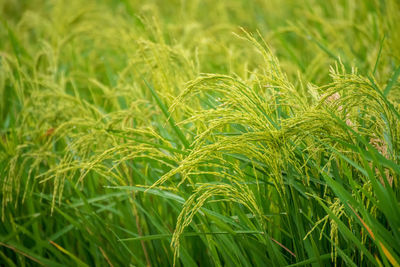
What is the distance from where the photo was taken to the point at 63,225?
1.75 meters

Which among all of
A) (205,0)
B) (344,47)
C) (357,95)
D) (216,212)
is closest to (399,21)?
(344,47)

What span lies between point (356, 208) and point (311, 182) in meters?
0.18

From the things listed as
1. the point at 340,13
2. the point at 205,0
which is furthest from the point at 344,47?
the point at 205,0

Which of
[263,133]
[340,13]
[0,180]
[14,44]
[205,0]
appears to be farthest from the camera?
[205,0]

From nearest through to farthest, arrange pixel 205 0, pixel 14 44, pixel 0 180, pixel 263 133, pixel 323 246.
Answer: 1. pixel 263 133
2. pixel 323 246
3. pixel 0 180
4. pixel 14 44
5. pixel 205 0

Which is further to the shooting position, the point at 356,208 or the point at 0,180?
the point at 0,180

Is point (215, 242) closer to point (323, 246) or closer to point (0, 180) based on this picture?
point (323, 246)

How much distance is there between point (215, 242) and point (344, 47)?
1.67 m

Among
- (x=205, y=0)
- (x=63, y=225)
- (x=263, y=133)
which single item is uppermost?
(x=205, y=0)

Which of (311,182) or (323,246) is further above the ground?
(311,182)

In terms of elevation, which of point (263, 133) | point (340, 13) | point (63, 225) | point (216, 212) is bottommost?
point (63, 225)

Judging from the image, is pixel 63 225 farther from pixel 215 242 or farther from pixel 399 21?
pixel 399 21

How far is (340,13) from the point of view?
329cm

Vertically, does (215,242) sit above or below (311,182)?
below
